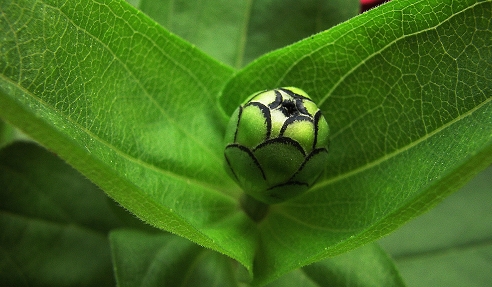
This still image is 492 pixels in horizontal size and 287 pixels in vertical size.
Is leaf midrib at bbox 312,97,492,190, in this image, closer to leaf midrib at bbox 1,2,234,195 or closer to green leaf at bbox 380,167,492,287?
leaf midrib at bbox 1,2,234,195

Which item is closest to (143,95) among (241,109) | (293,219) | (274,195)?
(241,109)

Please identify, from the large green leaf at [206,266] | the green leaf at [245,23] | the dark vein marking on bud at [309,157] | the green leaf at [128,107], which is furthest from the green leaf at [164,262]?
the green leaf at [245,23]

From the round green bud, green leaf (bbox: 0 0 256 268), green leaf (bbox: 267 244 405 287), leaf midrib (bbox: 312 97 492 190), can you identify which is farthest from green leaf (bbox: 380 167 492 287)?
the round green bud

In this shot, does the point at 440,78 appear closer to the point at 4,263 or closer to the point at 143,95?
the point at 143,95

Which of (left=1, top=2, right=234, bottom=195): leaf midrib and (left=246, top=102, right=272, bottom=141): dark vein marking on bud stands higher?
(left=246, top=102, right=272, bottom=141): dark vein marking on bud

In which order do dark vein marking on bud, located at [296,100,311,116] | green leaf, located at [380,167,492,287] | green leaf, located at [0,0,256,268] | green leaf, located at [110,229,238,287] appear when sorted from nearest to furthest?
green leaf, located at [0,0,256,268] → dark vein marking on bud, located at [296,100,311,116] → green leaf, located at [110,229,238,287] → green leaf, located at [380,167,492,287]

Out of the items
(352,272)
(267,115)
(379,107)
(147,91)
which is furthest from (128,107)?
(352,272)
